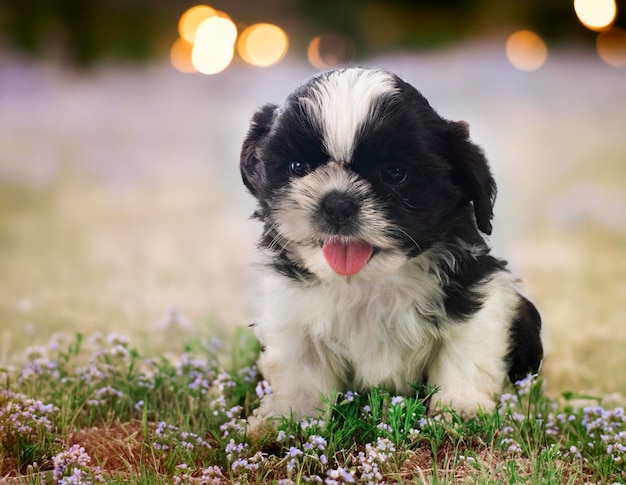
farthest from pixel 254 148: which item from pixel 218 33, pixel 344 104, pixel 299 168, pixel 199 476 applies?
pixel 218 33

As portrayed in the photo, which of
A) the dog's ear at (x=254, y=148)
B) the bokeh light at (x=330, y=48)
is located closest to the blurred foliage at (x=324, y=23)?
the bokeh light at (x=330, y=48)

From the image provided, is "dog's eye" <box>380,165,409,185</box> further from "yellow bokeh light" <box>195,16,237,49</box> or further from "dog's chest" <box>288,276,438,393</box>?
"yellow bokeh light" <box>195,16,237,49</box>

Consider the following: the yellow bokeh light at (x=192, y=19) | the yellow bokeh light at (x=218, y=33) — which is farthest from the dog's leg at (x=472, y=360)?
the yellow bokeh light at (x=192, y=19)

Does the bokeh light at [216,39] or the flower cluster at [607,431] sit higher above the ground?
the bokeh light at [216,39]

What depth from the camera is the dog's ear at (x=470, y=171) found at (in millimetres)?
2762

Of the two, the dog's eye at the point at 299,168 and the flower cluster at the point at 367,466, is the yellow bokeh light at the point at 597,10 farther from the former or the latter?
the flower cluster at the point at 367,466

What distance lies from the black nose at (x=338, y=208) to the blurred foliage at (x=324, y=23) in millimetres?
3697

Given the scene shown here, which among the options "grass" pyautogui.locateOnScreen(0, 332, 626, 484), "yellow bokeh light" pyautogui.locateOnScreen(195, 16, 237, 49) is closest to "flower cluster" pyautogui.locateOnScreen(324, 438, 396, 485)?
"grass" pyautogui.locateOnScreen(0, 332, 626, 484)

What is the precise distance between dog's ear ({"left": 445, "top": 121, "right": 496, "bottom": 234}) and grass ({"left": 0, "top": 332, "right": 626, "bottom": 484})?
709 mm

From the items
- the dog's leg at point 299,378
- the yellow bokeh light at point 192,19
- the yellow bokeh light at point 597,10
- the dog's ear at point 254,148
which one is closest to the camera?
the dog's ear at point 254,148

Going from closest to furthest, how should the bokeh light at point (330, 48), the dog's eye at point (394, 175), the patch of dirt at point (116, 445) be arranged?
the dog's eye at point (394, 175)
the patch of dirt at point (116, 445)
the bokeh light at point (330, 48)

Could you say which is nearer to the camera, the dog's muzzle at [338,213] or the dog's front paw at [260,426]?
the dog's muzzle at [338,213]

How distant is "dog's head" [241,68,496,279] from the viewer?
101 inches

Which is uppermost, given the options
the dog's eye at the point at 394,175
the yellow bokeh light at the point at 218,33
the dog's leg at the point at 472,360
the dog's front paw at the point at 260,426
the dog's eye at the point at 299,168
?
the yellow bokeh light at the point at 218,33
